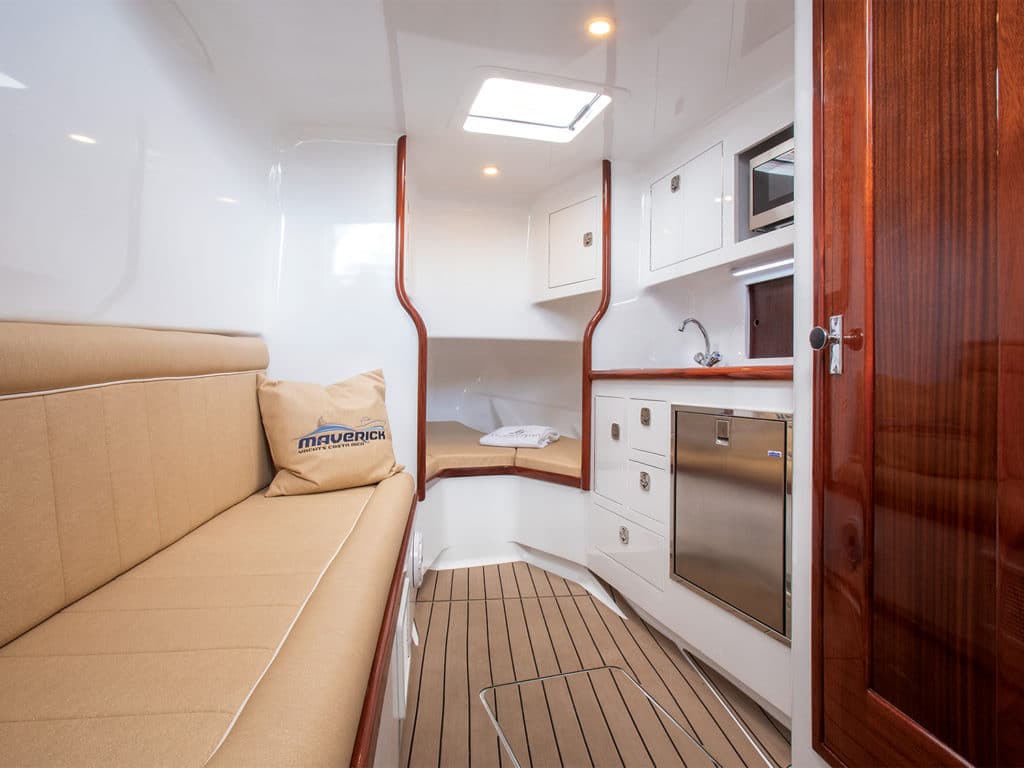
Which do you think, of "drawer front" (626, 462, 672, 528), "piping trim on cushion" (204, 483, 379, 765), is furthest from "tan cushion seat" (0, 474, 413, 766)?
"drawer front" (626, 462, 672, 528)

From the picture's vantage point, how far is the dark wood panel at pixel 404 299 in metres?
2.36

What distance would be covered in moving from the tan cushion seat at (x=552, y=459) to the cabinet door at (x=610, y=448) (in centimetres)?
16

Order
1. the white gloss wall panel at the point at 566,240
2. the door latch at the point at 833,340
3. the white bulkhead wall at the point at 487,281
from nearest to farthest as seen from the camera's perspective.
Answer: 1. the door latch at the point at 833,340
2. the white gloss wall panel at the point at 566,240
3. the white bulkhead wall at the point at 487,281

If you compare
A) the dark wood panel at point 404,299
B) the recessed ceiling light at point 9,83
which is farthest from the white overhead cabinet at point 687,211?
the recessed ceiling light at point 9,83

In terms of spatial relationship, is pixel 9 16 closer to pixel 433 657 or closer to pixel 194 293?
pixel 194 293

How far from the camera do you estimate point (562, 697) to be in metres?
1.54

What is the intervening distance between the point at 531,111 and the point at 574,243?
0.75 metres

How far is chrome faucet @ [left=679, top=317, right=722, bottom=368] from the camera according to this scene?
253 centimetres

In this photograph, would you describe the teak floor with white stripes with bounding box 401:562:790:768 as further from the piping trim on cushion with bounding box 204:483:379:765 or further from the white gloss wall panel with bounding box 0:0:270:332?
the white gloss wall panel with bounding box 0:0:270:332

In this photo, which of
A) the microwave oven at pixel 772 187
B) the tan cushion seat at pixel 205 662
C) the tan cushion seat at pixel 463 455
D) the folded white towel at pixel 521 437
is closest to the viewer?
the tan cushion seat at pixel 205 662

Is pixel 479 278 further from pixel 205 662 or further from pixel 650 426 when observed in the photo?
pixel 205 662

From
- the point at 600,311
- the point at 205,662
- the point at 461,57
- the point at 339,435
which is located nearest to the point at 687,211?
the point at 600,311

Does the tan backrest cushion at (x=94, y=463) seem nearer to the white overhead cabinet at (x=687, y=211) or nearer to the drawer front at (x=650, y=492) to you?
the drawer front at (x=650, y=492)

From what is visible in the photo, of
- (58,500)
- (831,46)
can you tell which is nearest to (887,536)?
(831,46)
